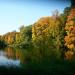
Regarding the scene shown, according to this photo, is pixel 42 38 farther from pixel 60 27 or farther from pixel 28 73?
pixel 28 73

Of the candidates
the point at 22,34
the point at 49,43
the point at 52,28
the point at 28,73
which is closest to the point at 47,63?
the point at 28,73

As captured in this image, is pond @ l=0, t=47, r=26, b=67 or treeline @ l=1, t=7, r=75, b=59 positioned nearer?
pond @ l=0, t=47, r=26, b=67

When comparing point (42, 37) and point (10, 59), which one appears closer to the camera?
point (10, 59)

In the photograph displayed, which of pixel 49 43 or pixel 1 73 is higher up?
pixel 49 43

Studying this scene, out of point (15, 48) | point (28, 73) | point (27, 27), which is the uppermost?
point (27, 27)

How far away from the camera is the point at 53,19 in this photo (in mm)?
7461

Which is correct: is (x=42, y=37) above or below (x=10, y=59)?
above

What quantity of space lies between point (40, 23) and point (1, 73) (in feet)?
8.82

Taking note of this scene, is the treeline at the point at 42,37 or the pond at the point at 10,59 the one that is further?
the treeline at the point at 42,37

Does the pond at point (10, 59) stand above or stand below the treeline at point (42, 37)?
below

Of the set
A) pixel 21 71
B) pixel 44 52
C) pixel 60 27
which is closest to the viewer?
pixel 21 71

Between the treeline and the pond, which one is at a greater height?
the treeline

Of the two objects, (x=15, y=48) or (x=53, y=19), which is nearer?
(x=15, y=48)

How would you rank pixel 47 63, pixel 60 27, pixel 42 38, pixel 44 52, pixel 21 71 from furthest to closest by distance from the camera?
pixel 60 27, pixel 42 38, pixel 44 52, pixel 47 63, pixel 21 71
